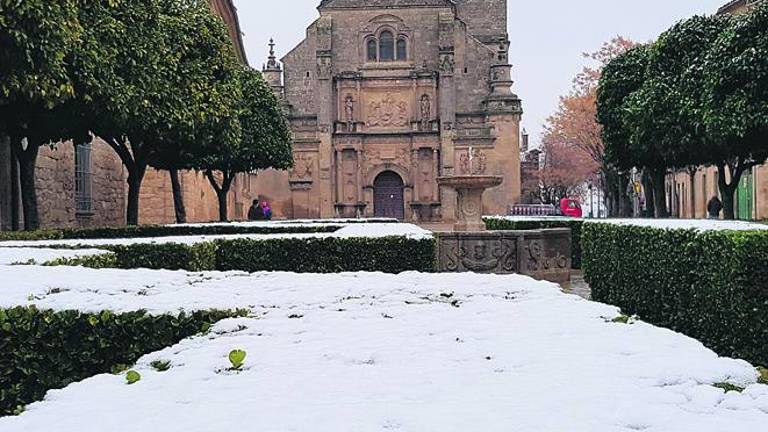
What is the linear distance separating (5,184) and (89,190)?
5736 millimetres

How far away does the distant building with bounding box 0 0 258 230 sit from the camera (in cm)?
1653

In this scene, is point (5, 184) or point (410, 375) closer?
point (410, 375)

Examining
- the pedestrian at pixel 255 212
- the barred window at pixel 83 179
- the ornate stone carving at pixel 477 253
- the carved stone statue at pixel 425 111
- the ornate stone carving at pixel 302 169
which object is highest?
the carved stone statue at pixel 425 111

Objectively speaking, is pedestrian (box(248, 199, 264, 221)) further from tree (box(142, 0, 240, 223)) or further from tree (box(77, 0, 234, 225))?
tree (box(77, 0, 234, 225))

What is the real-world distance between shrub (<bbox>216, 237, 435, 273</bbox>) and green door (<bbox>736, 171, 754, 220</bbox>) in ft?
82.3

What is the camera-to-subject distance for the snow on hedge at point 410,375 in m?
2.24

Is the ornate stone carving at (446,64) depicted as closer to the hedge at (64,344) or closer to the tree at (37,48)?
the tree at (37,48)

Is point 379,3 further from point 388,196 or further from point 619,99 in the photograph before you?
point 619,99

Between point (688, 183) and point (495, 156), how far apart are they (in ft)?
39.5

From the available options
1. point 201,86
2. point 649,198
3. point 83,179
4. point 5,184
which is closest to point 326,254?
point 201,86

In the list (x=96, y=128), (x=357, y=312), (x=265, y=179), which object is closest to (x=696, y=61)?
(x=96, y=128)

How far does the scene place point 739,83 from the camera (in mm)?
14539

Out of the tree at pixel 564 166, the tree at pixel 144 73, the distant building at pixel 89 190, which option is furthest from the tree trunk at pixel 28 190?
the tree at pixel 564 166

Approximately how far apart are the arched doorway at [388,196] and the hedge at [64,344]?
37.6 m
